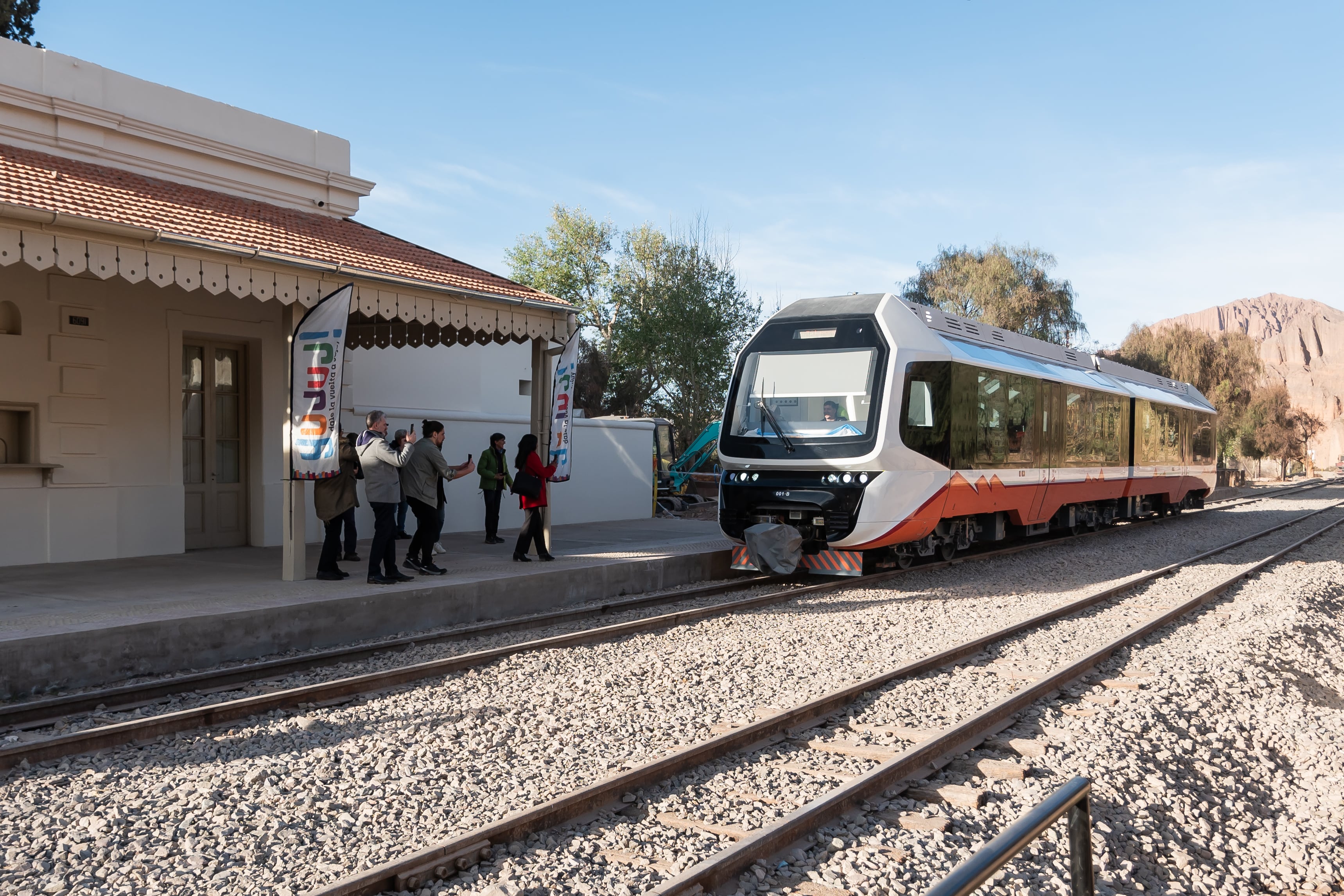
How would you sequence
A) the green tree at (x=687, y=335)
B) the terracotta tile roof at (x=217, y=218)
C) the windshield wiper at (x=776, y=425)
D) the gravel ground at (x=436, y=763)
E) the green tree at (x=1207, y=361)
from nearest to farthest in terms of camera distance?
the gravel ground at (x=436, y=763) → the terracotta tile roof at (x=217, y=218) → the windshield wiper at (x=776, y=425) → the green tree at (x=687, y=335) → the green tree at (x=1207, y=361)

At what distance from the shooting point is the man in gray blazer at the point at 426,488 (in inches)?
428

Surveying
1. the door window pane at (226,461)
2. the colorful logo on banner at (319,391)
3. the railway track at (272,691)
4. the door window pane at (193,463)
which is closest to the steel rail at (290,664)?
the railway track at (272,691)

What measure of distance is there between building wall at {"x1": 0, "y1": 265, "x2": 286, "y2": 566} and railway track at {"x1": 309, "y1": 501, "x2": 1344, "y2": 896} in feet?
29.7

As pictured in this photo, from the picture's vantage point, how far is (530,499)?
12.2 meters

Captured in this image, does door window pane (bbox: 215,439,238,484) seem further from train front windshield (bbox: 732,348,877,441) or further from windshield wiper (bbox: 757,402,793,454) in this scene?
windshield wiper (bbox: 757,402,793,454)

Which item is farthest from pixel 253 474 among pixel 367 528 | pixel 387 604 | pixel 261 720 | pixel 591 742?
pixel 591 742

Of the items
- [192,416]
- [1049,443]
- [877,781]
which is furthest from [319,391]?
[1049,443]

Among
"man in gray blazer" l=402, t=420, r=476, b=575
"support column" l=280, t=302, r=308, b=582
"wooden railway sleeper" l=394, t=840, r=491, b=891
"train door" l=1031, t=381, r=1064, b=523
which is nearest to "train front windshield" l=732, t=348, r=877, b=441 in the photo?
"man in gray blazer" l=402, t=420, r=476, b=575

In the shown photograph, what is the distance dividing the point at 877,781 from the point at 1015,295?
46506 mm

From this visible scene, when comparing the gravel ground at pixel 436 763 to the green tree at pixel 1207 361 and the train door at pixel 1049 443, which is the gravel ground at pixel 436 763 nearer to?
the train door at pixel 1049 443

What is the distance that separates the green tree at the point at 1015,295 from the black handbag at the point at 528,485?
38.2 meters

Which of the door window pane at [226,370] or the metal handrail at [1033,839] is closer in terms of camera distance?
the metal handrail at [1033,839]

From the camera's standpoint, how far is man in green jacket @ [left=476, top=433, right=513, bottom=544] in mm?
14758

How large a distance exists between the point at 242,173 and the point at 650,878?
1358 centimetres
